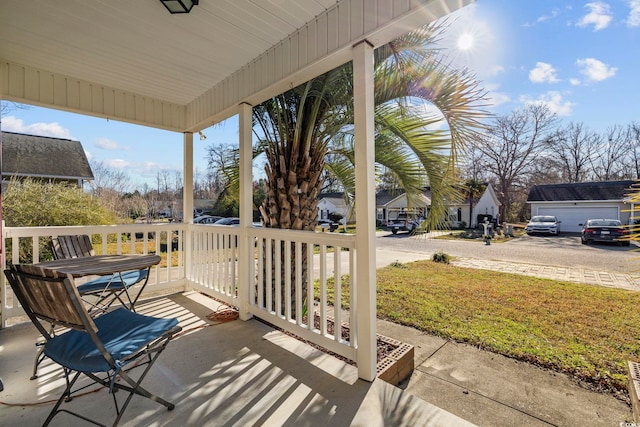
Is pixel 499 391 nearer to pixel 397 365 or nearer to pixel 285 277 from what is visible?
pixel 397 365

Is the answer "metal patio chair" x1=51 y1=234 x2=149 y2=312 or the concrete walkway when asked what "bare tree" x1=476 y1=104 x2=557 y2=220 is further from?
"metal patio chair" x1=51 y1=234 x2=149 y2=312

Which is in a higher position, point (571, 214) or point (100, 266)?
point (571, 214)

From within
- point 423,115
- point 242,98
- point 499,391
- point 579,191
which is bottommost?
point 499,391

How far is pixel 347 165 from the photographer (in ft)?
12.1

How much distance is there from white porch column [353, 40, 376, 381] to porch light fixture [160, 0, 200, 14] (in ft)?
4.01

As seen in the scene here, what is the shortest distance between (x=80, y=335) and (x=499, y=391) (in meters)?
2.84

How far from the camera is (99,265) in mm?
2340

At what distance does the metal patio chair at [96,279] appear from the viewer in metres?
2.72

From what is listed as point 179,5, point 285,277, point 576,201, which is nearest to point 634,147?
Answer: point 285,277

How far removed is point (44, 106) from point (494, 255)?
36.5 feet

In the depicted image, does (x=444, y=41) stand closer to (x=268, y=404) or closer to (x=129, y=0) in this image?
(x=129, y=0)

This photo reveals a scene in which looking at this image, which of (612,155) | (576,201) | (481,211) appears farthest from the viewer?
(481,211)

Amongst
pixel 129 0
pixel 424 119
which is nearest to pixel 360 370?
pixel 424 119

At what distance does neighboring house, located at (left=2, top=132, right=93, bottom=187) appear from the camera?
8367mm
